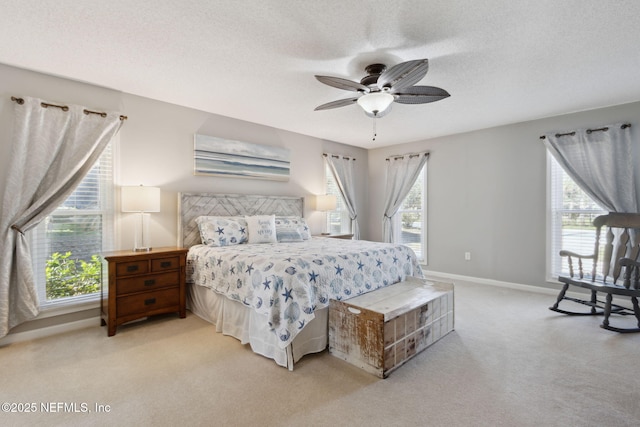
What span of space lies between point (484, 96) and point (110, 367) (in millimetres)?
4351

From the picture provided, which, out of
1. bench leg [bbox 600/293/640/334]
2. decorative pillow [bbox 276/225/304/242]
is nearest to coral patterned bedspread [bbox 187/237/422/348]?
decorative pillow [bbox 276/225/304/242]

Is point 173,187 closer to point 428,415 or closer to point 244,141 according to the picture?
point 244,141

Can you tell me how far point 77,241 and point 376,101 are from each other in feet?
10.6

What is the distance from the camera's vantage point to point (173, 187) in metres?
3.70

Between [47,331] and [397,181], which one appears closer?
[47,331]

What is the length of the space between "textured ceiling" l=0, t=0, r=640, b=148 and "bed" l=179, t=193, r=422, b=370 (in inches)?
62.4

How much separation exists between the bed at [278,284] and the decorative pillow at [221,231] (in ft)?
0.14

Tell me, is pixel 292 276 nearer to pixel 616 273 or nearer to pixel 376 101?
pixel 376 101

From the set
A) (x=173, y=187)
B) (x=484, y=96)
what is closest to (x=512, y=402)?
(x=484, y=96)

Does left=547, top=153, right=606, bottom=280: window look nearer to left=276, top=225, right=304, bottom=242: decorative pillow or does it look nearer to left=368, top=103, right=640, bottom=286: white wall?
left=368, top=103, right=640, bottom=286: white wall

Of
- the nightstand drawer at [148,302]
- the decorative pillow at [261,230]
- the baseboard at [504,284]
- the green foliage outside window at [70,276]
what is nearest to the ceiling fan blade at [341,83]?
the decorative pillow at [261,230]

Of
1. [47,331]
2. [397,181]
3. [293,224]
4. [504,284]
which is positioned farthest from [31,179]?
[504,284]

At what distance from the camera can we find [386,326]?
2066 mm

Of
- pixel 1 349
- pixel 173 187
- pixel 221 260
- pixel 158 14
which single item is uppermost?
pixel 158 14
